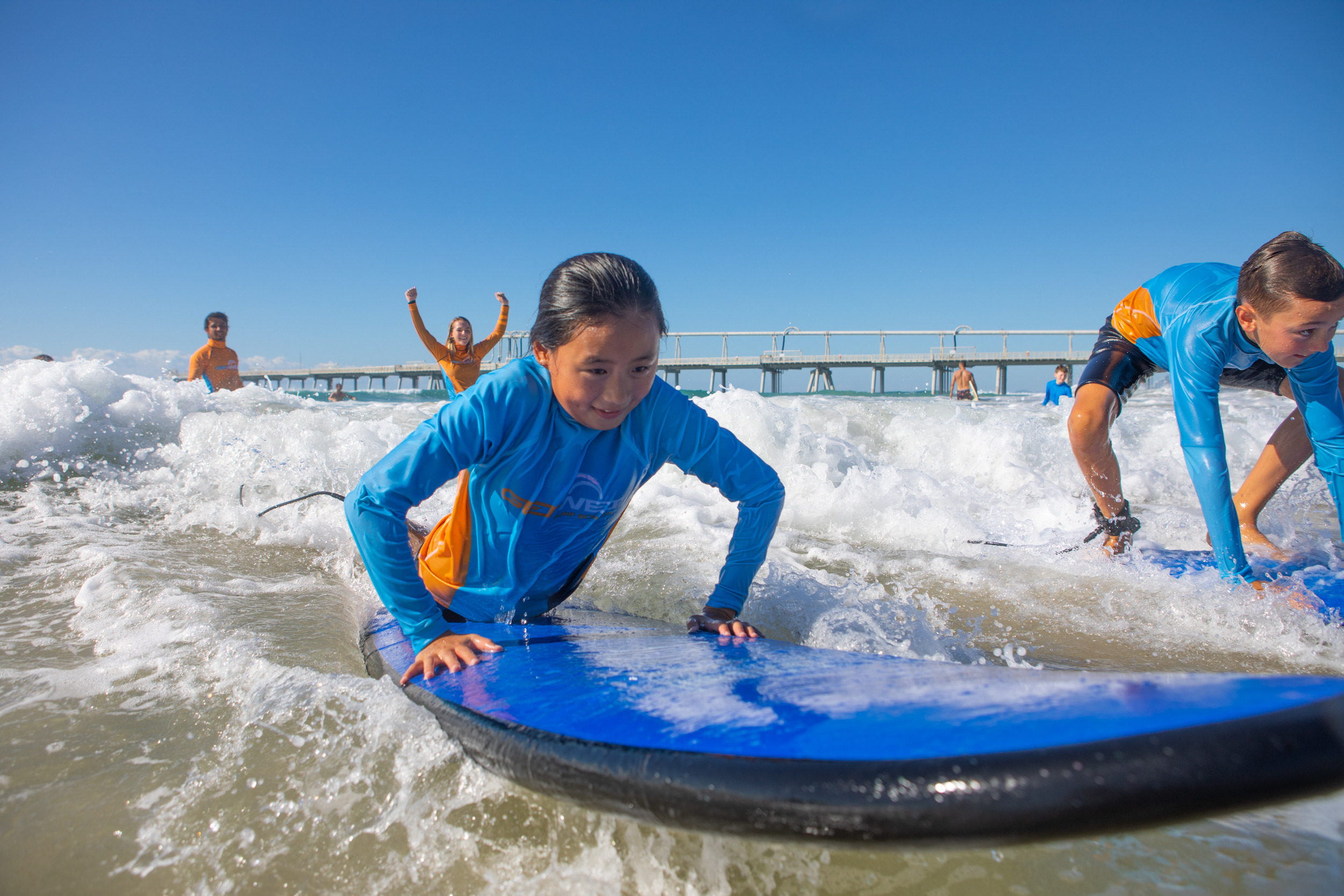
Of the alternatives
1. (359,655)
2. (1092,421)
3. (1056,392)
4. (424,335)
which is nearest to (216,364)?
(424,335)

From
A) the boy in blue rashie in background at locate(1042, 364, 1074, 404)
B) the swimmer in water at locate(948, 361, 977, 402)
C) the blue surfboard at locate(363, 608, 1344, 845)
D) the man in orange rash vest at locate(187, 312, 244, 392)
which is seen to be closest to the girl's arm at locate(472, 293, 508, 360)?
the man in orange rash vest at locate(187, 312, 244, 392)

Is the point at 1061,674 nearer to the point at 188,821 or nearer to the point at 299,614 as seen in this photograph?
the point at 188,821

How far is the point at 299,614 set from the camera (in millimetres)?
2525

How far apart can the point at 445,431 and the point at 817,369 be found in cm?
3110

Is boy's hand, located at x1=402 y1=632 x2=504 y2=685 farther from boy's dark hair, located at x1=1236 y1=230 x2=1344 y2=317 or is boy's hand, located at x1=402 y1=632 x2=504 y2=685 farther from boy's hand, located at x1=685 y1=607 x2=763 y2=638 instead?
boy's dark hair, located at x1=1236 y1=230 x2=1344 y2=317

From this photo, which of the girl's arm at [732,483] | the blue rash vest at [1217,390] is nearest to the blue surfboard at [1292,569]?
the blue rash vest at [1217,390]

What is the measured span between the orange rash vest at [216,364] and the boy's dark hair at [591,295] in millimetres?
7311

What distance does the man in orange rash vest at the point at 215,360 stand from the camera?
7250 millimetres

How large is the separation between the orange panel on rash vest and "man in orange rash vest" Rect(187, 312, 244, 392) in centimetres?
660

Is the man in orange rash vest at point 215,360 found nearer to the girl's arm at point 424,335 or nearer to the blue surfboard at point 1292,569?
the girl's arm at point 424,335

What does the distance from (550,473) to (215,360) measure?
7.34 m

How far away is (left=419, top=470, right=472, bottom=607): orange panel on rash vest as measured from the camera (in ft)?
→ 6.27

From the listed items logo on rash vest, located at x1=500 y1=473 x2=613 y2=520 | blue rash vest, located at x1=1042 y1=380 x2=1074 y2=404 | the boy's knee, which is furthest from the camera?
blue rash vest, located at x1=1042 y1=380 x2=1074 y2=404

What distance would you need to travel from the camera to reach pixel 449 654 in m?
1.57
